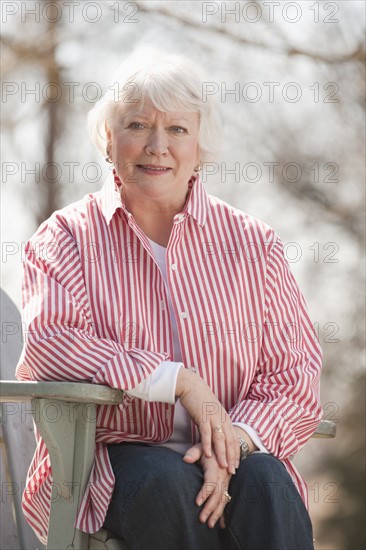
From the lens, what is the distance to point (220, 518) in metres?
2.24

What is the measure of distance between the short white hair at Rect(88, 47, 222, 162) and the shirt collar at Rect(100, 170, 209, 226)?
4.2 inches

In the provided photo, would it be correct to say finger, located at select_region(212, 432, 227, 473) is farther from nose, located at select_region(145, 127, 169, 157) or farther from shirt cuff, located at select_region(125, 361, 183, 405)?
nose, located at select_region(145, 127, 169, 157)

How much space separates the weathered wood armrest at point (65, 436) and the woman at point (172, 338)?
4cm

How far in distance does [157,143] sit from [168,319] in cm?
44

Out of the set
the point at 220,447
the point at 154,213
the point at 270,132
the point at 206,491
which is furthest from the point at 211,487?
the point at 270,132

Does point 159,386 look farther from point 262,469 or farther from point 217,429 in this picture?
point 262,469

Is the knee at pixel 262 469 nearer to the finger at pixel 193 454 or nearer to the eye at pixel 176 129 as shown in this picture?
the finger at pixel 193 454

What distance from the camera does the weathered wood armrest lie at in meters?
2.15

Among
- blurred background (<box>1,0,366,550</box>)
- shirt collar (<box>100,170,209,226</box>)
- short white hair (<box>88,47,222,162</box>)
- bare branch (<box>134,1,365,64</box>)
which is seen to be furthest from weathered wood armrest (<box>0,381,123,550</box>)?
bare branch (<box>134,1,365,64</box>)

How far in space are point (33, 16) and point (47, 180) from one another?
618 mm

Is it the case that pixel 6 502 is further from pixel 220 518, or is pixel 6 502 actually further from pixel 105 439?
pixel 220 518

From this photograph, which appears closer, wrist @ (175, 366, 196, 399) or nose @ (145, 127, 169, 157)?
wrist @ (175, 366, 196, 399)

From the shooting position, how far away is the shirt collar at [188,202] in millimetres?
2600

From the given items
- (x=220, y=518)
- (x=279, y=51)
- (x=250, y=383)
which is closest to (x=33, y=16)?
(x=279, y=51)
